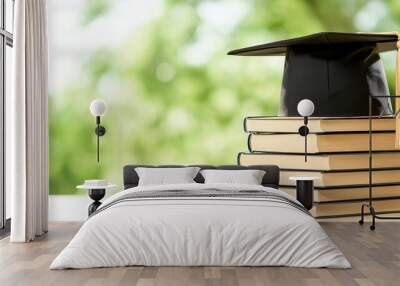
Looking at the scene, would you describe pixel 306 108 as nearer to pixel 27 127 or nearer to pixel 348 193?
pixel 348 193

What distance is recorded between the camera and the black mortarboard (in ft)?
27.1

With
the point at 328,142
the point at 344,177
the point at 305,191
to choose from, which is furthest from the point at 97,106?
the point at 344,177

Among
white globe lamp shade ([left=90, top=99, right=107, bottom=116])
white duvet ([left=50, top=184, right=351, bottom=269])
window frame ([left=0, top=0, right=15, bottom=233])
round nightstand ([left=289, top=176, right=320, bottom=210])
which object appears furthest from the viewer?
white globe lamp shade ([left=90, top=99, right=107, bottom=116])

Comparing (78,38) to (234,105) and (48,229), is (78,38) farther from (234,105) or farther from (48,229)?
(48,229)

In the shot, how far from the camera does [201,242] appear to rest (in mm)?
5191

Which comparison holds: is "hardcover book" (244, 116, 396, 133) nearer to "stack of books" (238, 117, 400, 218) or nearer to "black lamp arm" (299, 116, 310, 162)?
"stack of books" (238, 117, 400, 218)

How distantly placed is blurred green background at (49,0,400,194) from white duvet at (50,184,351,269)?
5378 mm

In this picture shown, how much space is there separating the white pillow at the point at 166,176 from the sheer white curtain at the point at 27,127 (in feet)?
3.41

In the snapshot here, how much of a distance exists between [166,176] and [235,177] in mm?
704

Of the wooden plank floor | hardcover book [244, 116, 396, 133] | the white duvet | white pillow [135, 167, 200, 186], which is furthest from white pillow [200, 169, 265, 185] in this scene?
the white duvet

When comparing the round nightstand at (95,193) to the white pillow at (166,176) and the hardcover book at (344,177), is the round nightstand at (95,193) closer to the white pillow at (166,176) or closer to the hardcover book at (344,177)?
the white pillow at (166,176)

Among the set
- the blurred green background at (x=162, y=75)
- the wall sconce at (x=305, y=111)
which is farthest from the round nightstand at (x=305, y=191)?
the blurred green background at (x=162, y=75)

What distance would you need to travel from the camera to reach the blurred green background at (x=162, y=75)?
10.7 metres

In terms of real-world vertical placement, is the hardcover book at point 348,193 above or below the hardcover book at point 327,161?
below
